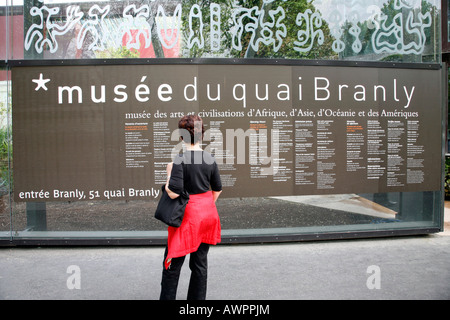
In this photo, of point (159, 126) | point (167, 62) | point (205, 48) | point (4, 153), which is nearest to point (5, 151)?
point (4, 153)

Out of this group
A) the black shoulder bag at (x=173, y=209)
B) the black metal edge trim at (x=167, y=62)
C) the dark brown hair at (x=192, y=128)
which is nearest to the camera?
the black shoulder bag at (x=173, y=209)

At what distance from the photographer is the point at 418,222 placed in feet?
20.8

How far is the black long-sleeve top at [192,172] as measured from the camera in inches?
129

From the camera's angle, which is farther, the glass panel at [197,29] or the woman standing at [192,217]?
the glass panel at [197,29]

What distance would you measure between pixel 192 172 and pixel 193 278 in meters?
0.97

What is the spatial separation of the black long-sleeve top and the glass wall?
2.46m

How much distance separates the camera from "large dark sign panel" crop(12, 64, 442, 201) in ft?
18.6

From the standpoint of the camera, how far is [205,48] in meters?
5.79

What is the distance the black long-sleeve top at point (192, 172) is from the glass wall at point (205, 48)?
8.09 ft

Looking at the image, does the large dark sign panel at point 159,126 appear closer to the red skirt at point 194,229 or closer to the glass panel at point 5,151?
→ the glass panel at point 5,151

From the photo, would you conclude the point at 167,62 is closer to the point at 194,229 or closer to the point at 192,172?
the point at 192,172

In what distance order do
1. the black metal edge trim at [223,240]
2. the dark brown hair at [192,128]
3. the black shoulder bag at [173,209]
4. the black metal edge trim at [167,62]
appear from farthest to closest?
the black metal edge trim at [223,240] < the black metal edge trim at [167,62] < the dark brown hair at [192,128] < the black shoulder bag at [173,209]

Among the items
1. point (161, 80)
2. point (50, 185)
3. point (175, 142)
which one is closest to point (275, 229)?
point (175, 142)

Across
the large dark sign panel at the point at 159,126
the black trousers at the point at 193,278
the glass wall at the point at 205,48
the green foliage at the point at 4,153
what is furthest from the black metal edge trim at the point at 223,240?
the black trousers at the point at 193,278
